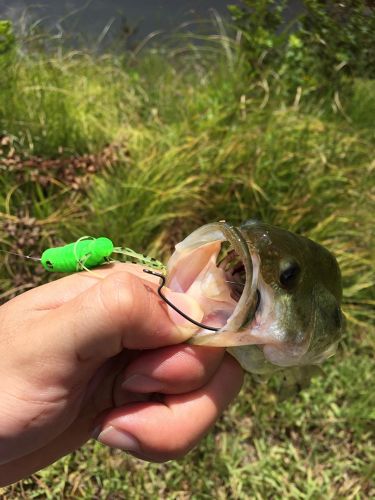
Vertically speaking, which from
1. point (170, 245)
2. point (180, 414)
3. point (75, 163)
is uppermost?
point (180, 414)

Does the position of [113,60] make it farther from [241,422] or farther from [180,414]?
[180,414]

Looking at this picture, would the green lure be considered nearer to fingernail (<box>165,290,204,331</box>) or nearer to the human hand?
the human hand

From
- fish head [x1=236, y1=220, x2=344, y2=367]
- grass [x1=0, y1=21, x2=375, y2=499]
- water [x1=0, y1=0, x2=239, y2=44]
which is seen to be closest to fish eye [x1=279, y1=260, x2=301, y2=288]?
fish head [x1=236, y1=220, x2=344, y2=367]

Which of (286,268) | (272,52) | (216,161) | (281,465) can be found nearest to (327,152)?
(216,161)

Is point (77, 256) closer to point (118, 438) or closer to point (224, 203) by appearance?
point (118, 438)

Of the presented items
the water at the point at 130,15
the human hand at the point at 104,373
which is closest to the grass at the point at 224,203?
the water at the point at 130,15

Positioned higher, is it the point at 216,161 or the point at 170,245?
the point at 216,161

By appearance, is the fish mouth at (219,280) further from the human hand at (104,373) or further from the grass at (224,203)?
the grass at (224,203)
